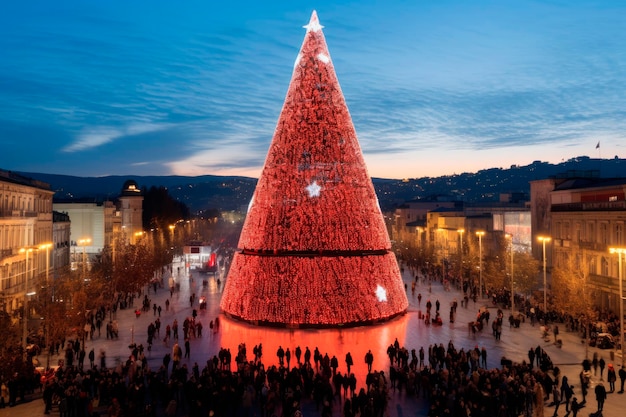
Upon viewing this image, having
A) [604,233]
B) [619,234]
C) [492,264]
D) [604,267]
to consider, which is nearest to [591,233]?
[604,233]

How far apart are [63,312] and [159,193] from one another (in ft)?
286

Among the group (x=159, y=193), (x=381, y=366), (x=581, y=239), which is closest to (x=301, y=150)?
(x=381, y=366)

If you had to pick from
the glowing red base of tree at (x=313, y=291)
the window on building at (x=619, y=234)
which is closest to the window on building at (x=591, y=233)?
the window on building at (x=619, y=234)

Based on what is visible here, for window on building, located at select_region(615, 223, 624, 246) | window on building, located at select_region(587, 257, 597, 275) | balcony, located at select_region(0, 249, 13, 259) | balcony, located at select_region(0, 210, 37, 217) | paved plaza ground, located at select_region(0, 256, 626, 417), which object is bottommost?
paved plaza ground, located at select_region(0, 256, 626, 417)

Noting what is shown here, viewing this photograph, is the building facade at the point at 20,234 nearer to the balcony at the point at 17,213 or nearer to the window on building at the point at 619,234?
the balcony at the point at 17,213

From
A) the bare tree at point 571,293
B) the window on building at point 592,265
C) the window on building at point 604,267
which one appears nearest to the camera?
the bare tree at point 571,293

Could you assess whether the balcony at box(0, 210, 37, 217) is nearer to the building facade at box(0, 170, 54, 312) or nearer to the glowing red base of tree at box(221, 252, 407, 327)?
the building facade at box(0, 170, 54, 312)

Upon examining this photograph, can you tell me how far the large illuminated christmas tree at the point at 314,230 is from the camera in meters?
36.3

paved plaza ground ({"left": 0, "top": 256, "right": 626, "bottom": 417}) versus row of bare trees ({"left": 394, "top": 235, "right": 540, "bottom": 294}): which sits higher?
row of bare trees ({"left": 394, "top": 235, "right": 540, "bottom": 294})

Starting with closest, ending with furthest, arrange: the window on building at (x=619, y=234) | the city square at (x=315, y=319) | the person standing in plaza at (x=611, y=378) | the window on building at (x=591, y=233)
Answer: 1. the city square at (x=315, y=319)
2. the person standing in plaza at (x=611, y=378)
3. the window on building at (x=619, y=234)
4. the window on building at (x=591, y=233)

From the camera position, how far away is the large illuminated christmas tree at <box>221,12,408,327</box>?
119ft

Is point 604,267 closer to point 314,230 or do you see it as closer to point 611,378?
point 314,230

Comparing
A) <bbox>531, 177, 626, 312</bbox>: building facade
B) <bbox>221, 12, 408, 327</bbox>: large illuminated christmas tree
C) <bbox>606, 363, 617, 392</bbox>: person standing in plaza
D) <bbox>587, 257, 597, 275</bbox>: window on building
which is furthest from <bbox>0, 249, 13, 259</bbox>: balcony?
<bbox>587, 257, 597, 275</bbox>: window on building

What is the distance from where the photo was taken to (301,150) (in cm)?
3838
